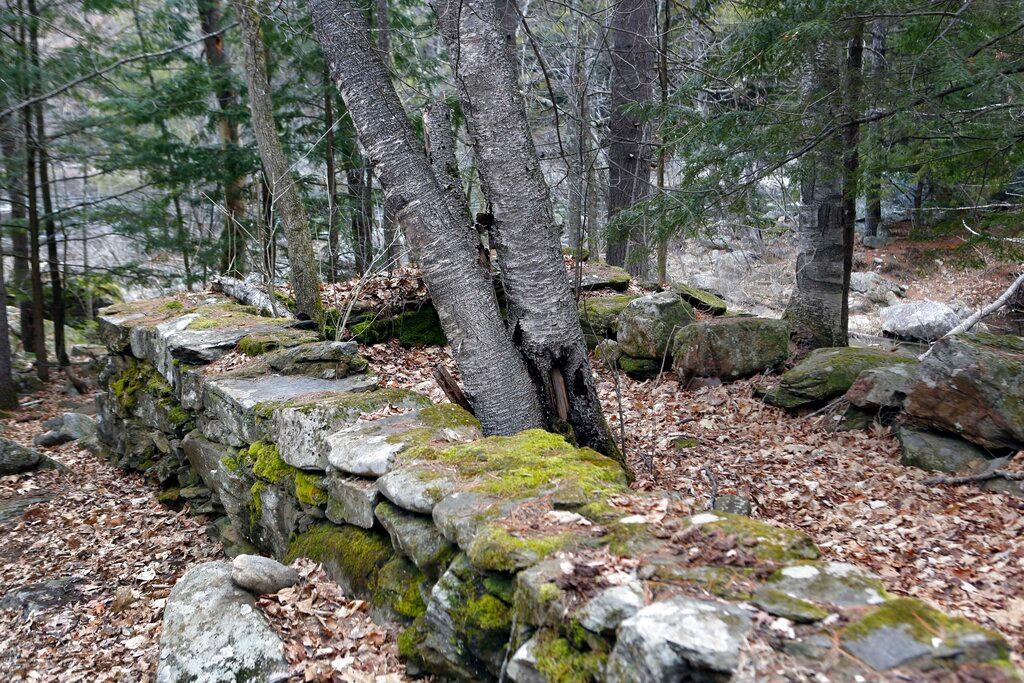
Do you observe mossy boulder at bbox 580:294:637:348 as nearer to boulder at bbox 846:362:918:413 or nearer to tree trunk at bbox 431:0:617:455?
boulder at bbox 846:362:918:413

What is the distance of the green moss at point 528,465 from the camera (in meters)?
3.32

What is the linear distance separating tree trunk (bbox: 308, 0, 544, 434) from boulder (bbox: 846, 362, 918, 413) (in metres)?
3.74

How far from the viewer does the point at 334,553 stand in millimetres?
4102

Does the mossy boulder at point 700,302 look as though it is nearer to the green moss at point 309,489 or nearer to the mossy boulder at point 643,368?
the mossy boulder at point 643,368

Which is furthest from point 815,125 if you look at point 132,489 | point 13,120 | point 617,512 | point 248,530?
point 13,120

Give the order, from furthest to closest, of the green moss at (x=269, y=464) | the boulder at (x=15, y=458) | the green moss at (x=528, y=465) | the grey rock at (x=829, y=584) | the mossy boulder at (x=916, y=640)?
the boulder at (x=15, y=458), the green moss at (x=269, y=464), the green moss at (x=528, y=465), the grey rock at (x=829, y=584), the mossy boulder at (x=916, y=640)

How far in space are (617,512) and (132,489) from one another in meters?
6.97

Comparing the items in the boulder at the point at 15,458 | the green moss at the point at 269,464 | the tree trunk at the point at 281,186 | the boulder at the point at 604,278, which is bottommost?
the boulder at the point at 15,458

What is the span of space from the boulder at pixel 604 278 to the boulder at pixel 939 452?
473cm

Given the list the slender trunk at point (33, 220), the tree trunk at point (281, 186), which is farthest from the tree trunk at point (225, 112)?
the tree trunk at point (281, 186)

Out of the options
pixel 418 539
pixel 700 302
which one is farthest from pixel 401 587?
pixel 700 302

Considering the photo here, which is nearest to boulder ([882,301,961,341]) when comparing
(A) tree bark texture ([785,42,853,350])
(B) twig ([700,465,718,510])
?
(A) tree bark texture ([785,42,853,350])

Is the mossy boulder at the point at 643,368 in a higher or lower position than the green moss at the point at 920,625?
lower

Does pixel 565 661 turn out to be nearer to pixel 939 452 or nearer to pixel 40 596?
pixel 939 452
